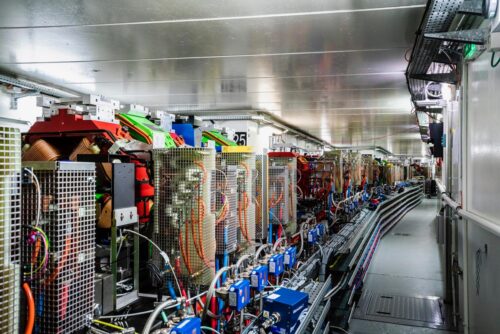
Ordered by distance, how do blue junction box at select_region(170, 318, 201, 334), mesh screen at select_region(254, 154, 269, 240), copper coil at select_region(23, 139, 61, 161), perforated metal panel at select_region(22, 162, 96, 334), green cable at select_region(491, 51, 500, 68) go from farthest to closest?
1. mesh screen at select_region(254, 154, 269, 240)
2. copper coil at select_region(23, 139, 61, 161)
3. green cable at select_region(491, 51, 500, 68)
4. blue junction box at select_region(170, 318, 201, 334)
5. perforated metal panel at select_region(22, 162, 96, 334)

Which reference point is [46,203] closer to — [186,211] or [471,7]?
[186,211]

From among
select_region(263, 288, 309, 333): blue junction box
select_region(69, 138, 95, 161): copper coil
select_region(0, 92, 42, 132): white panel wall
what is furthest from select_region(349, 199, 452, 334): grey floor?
select_region(0, 92, 42, 132): white panel wall

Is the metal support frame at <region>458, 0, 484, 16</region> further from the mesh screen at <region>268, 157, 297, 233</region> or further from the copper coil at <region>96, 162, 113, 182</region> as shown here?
the mesh screen at <region>268, 157, 297, 233</region>

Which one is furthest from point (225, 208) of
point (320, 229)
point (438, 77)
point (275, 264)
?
point (320, 229)

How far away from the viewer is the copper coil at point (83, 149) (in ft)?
8.34

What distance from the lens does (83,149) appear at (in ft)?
8.37

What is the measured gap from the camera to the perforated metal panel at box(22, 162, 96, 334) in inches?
59.6

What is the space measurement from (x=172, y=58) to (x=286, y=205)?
87.4 inches

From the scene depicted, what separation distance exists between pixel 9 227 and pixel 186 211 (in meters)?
1.53

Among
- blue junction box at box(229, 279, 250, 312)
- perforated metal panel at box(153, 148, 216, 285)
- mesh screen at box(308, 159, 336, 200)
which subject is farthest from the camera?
mesh screen at box(308, 159, 336, 200)

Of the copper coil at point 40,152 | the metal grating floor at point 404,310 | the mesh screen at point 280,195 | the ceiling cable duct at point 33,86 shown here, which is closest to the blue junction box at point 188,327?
the copper coil at point 40,152

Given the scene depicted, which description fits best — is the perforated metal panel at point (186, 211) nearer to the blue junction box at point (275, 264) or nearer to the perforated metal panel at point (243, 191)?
the blue junction box at point (275, 264)

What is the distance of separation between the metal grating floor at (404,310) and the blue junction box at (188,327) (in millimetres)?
4408

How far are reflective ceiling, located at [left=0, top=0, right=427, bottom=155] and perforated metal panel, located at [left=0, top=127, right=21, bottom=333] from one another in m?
1.58
